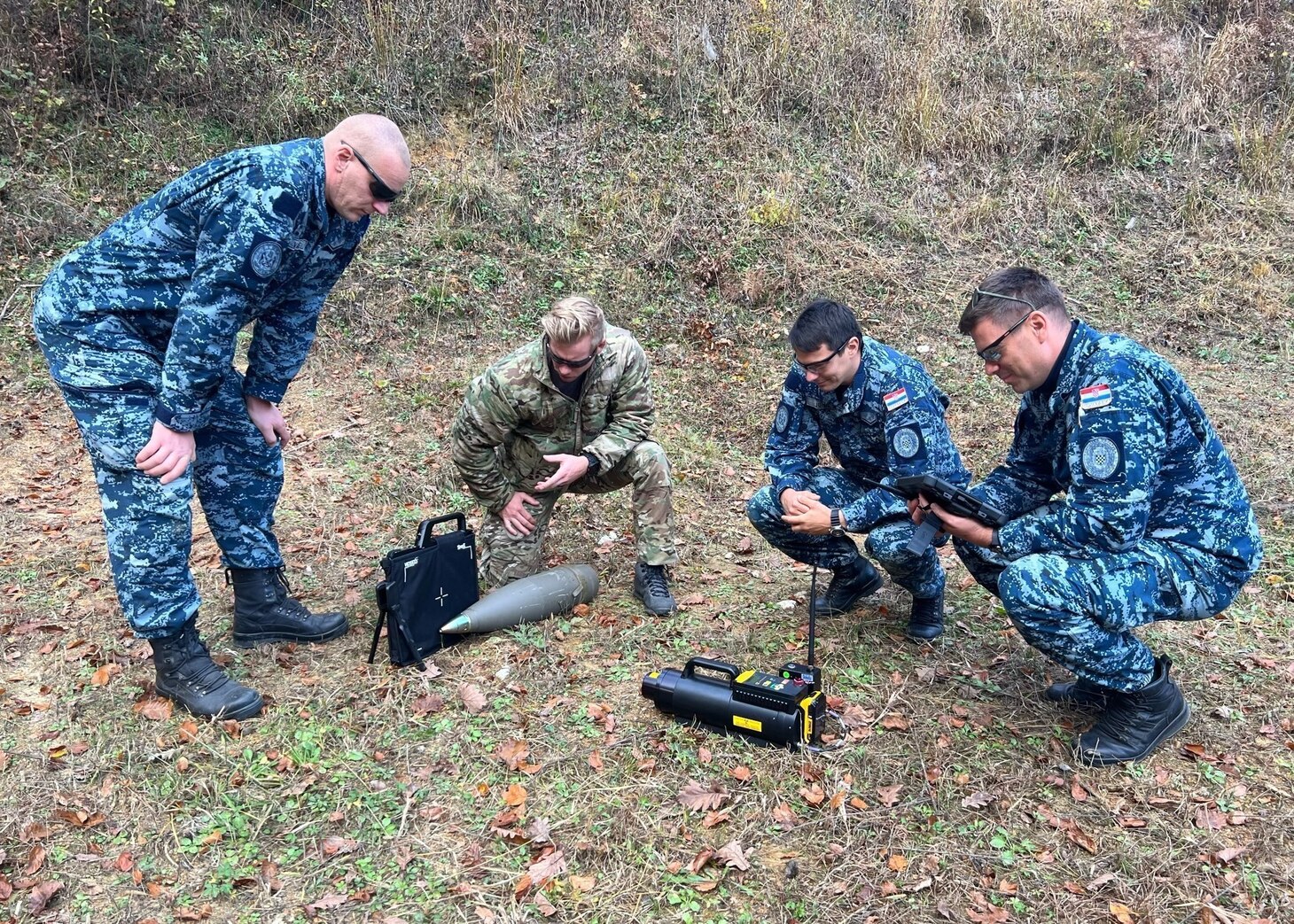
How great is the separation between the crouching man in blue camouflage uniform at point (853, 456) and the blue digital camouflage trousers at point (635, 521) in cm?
49

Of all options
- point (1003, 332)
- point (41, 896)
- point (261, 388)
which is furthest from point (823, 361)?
point (41, 896)

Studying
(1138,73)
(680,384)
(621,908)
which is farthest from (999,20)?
(621,908)

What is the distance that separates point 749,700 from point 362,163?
2.52 meters

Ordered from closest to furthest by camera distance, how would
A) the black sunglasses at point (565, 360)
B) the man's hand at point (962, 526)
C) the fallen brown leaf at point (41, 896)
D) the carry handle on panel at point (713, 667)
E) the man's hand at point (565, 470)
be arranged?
the fallen brown leaf at point (41, 896), the man's hand at point (962, 526), the carry handle on panel at point (713, 667), the black sunglasses at point (565, 360), the man's hand at point (565, 470)

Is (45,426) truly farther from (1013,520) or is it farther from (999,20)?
(999,20)

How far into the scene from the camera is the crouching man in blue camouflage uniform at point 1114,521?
3271 millimetres

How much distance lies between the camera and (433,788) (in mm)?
3502

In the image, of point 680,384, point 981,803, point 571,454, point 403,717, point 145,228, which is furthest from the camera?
point 680,384

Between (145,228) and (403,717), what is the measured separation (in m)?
2.16

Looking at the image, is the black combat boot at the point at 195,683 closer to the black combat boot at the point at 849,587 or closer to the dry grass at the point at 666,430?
the dry grass at the point at 666,430

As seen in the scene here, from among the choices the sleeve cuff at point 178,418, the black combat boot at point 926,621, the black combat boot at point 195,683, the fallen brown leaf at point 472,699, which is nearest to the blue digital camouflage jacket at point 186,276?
the sleeve cuff at point 178,418

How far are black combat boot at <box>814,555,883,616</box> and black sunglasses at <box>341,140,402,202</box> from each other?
2641 millimetres

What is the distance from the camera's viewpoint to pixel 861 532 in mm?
4254

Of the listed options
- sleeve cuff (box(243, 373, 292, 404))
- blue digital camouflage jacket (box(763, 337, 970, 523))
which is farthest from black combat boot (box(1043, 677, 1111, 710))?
sleeve cuff (box(243, 373, 292, 404))
